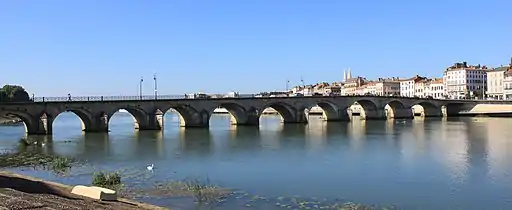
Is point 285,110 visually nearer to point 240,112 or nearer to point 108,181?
point 240,112

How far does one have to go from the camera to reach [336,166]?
25.9m

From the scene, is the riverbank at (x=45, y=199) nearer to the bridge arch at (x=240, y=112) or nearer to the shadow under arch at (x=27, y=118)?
the shadow under arch at (x=27, y=118)

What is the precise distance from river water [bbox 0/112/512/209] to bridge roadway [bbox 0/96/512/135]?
8.92 metres

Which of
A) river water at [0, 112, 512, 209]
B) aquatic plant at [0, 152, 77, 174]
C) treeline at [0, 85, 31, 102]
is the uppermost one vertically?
treeline at [0, 85, 31, 102]

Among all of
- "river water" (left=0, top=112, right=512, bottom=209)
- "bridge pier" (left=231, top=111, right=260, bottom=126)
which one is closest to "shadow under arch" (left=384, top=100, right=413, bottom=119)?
"bridge pier" (left=231, top=111, right=260, bottom=126)

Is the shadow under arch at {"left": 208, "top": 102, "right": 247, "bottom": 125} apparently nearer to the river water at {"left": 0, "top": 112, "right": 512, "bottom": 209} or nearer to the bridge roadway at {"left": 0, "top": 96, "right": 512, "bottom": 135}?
the bridge roadway at {"left": 0, "top": 96, "right": 512, "bottom": 135}

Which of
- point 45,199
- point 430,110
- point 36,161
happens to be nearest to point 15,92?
point 430,110

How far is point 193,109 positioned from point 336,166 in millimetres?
35488

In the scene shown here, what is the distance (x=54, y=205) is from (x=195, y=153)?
66.7 feet

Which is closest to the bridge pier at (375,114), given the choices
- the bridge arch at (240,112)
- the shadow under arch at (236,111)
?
the bridge arch at (240,112)

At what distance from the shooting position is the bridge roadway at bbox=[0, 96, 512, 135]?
48812 mm

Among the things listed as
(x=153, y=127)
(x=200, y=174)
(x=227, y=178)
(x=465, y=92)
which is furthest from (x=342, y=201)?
(x=465, y=92)

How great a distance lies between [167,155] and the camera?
104ft

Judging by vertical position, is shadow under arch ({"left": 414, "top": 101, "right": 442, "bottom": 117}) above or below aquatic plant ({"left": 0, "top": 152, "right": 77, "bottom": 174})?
above
